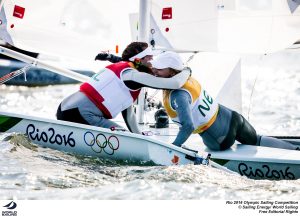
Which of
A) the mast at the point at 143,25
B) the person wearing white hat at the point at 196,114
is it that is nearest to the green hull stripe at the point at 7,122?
the person wearing white hat at the point at 196,114

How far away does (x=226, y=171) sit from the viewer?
4.10m

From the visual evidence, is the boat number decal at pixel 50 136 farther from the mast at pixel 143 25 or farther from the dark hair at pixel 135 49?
the mast at pixel 143 25

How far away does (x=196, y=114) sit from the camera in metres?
4.42

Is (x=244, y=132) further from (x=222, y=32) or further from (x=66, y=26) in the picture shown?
(x=66, y=26)

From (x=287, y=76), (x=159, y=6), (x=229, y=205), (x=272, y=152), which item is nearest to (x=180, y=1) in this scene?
(x=159, y=6)

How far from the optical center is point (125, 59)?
15.2 ft

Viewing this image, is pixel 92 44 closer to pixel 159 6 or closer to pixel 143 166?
pixel 159 6

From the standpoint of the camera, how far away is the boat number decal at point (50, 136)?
4.39m

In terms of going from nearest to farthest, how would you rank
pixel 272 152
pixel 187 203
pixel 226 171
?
1. pixel 187 203
2. pixel 226 171
3. pixel 272 152

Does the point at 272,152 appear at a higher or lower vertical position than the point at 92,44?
lower

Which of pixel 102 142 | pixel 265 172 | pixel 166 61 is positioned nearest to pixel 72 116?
pixel 102 142

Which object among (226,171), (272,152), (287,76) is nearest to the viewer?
(226,171)

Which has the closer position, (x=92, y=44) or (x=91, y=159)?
(x=91, y=159)

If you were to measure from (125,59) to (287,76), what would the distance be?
1423cm
